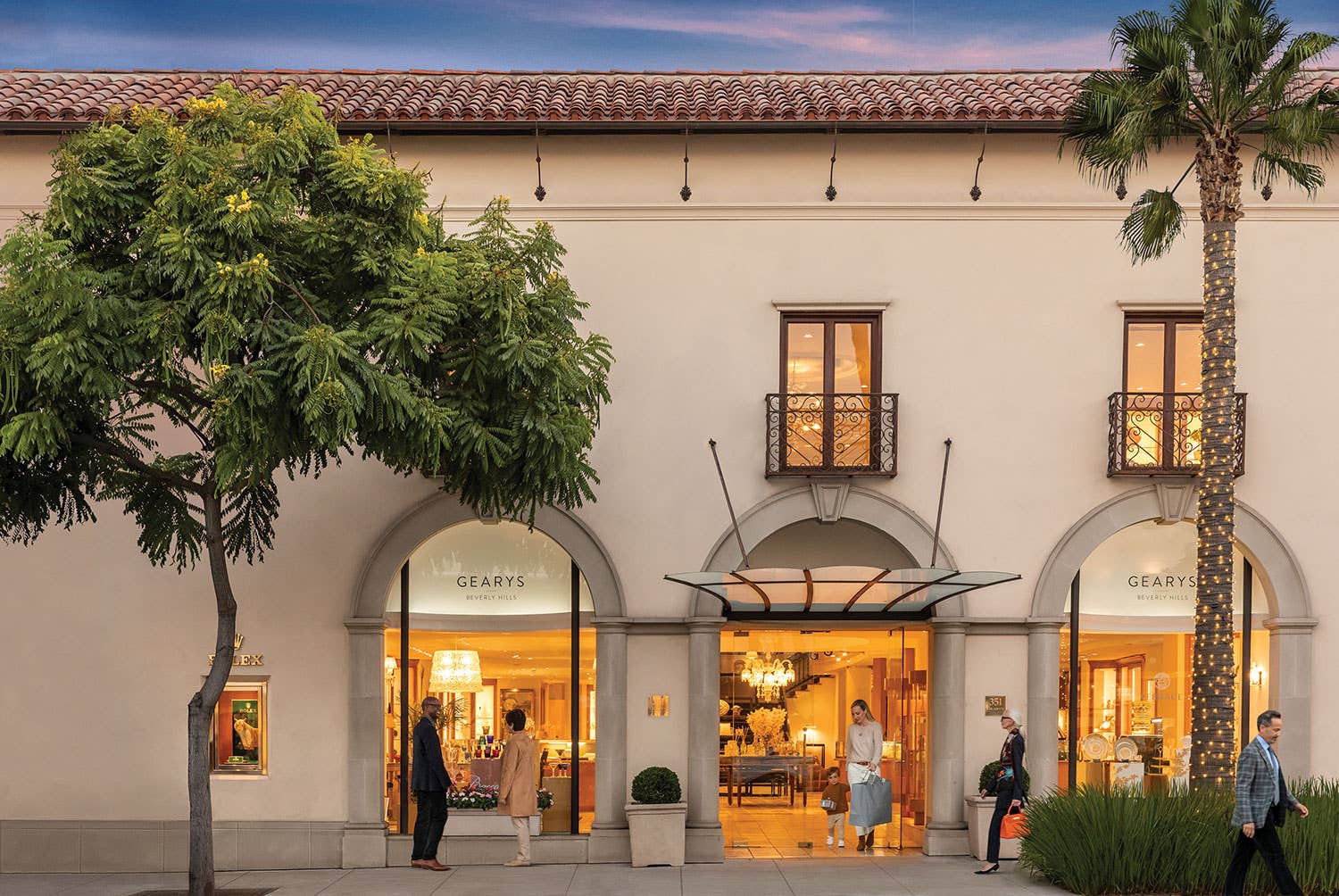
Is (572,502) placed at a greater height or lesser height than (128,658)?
greater

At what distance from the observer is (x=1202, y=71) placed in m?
14.2

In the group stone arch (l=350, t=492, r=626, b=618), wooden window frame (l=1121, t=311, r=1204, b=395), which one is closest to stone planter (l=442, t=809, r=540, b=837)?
stone arch (l=350, t=492, r=626, b=618)

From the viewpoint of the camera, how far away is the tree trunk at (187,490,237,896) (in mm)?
13180

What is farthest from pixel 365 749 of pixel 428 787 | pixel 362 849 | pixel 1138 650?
pixel 1138 650

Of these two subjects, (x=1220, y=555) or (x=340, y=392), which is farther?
(x=1220, y=555)

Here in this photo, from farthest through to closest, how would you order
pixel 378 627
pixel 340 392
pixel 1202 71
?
pixel 378 627
pixel 1202 71
pixel 340 392

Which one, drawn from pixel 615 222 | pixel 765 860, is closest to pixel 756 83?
pixel 615 222

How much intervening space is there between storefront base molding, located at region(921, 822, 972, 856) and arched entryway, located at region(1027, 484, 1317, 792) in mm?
1129

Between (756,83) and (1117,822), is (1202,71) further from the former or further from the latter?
(1117,822)

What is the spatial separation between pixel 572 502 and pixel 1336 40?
32.6ft

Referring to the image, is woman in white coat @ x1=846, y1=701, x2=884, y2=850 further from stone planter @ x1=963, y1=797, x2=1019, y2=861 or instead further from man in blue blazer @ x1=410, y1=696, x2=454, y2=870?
man in blue blazer @ x1=410, y1=696, x2=454, y2=870

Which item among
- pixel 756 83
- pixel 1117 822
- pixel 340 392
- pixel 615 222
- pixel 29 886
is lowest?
pixel 29 886

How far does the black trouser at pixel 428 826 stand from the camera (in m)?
15.7

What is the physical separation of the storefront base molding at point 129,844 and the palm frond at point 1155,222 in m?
12.2
